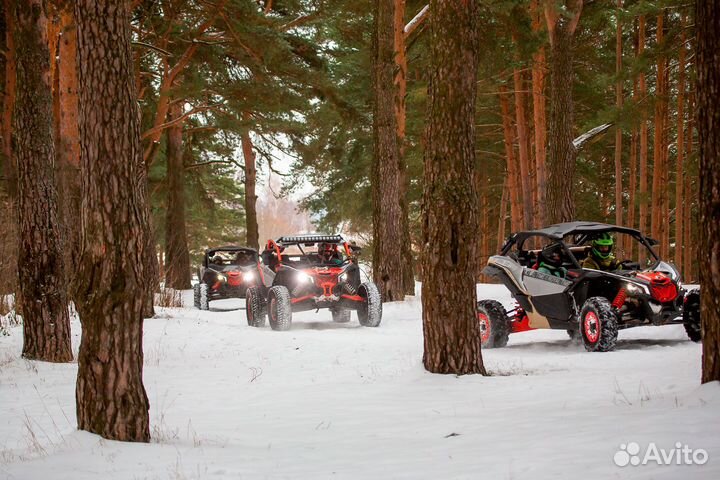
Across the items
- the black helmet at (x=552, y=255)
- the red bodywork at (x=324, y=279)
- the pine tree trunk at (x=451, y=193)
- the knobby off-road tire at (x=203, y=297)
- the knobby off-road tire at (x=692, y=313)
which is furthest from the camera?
the knobby off-road tire at (x=203, y=297)

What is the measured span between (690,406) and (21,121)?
7.74 m

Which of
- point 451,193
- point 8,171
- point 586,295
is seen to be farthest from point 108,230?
point 8,171

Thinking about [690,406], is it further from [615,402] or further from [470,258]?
[470,258]

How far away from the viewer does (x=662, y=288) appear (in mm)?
9430

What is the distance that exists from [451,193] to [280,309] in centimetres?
638

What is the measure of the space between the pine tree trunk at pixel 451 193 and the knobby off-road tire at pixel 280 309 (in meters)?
5.83

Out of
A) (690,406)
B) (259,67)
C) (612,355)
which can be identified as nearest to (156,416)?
(690,406)

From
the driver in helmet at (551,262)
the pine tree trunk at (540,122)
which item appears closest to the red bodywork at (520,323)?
the driver in helmet at (551,262)

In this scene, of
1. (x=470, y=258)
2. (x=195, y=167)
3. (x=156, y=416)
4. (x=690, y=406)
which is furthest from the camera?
(x=195, y=167)

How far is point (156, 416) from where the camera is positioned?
6.32 metres

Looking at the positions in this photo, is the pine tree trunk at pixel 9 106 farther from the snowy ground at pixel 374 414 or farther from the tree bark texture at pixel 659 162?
the tree bark texture at pixel 659 162

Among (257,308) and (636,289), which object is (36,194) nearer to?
(257,308)

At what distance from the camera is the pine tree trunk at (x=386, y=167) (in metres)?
15.7

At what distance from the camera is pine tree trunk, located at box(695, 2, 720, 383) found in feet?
16.2
